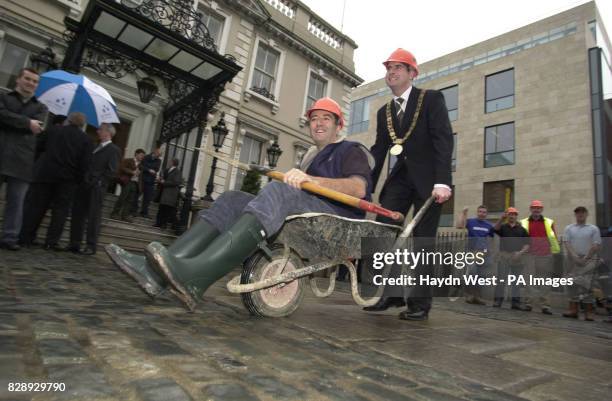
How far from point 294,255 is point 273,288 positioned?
26 cm

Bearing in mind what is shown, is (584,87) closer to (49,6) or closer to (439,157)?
(439,157)

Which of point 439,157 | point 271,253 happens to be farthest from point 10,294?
point 439,157

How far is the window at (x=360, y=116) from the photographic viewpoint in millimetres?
25984

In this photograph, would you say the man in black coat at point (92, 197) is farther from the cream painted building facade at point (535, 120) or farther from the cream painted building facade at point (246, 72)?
the cream painted building facade at point (535, 120)

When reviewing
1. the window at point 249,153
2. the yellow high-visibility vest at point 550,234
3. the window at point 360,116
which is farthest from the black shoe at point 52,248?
the window at point 360,116

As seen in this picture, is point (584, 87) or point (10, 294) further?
point (584, 87)

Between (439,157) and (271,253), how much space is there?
1748mm

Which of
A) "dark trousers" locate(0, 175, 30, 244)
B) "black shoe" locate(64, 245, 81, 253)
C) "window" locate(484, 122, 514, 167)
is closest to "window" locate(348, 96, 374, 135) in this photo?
"window" locate(484, 122, 514, 167)

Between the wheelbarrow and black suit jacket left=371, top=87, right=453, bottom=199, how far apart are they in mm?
941

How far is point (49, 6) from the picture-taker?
9414 millimetres

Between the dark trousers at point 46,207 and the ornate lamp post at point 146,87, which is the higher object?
the ornate lamp post at point 146,87

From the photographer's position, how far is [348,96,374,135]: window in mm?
25984

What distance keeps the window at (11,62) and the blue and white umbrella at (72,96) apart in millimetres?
3275

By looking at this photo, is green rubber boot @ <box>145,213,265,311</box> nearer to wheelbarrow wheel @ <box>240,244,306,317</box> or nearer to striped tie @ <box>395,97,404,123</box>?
wheelbarrow wheel @ <box>240,244,306,317</box>
